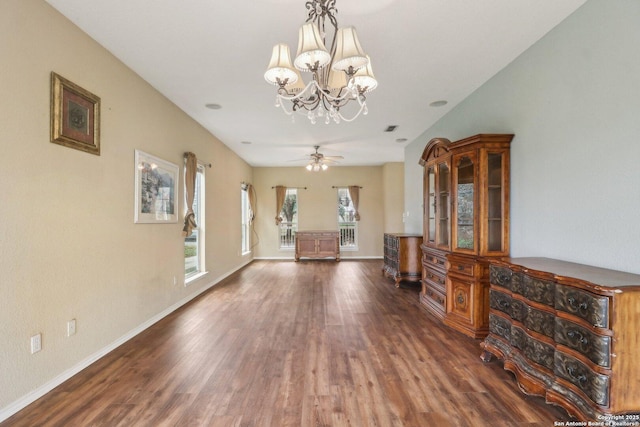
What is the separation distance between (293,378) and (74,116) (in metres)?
2.83

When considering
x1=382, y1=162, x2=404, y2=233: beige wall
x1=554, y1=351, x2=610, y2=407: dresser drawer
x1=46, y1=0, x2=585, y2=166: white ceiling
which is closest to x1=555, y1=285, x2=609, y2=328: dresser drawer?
x1=554, y1=351, x2=610, y2=407: dresser drawer

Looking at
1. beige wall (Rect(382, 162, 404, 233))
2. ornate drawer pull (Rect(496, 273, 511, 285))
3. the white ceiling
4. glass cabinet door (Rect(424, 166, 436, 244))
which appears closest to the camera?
the white ceiling

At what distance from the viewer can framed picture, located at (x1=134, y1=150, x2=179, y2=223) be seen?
3191 millimetres

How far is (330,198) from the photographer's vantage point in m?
8.70

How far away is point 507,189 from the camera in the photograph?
9.76 ft

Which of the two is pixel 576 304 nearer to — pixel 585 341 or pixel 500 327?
pixel 585 341

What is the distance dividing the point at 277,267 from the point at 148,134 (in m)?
4.75

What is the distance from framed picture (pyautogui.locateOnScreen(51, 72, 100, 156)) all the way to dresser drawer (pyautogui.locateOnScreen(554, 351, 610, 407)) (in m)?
3.87

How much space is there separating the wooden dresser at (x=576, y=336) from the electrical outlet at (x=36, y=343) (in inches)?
139


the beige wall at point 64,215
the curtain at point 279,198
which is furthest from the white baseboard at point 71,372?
the curtain at point 279,198

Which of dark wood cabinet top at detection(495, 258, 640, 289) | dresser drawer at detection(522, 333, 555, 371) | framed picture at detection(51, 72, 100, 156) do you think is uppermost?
framed picture at detection(51, 72, 100, 156)

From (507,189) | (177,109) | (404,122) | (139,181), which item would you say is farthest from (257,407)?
(404,122)

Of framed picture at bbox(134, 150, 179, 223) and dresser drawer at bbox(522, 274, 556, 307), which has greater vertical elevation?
framed picture at bbox(134, 150, 179, 223)

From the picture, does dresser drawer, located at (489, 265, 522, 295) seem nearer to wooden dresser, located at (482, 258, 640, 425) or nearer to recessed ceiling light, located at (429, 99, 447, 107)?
wooden dresser, located at (482, 258, 640, 425)
